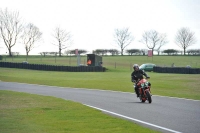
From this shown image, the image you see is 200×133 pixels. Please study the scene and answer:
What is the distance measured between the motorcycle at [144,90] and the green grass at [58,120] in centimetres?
320

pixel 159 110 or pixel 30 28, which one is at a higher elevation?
pixel 30 28

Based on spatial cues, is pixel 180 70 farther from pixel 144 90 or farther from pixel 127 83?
pixel 144 90

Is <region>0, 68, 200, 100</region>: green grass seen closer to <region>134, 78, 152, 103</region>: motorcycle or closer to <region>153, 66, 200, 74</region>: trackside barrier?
<region>134, 78, 152, 103</region>: motorcycle

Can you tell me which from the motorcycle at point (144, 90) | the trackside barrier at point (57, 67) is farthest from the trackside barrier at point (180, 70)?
the motorcycle at point (144, 90)

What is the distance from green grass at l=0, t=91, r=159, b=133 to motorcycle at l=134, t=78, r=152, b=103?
3.20 m

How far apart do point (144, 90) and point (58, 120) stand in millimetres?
6305

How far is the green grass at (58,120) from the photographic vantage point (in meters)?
9.68

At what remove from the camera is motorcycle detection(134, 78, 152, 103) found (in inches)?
656

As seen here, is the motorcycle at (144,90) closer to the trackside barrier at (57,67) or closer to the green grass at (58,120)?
the green grass at (58,120)

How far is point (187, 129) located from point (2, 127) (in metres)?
4.45

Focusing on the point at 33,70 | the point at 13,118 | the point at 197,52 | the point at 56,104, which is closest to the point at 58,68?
the point at 33,70

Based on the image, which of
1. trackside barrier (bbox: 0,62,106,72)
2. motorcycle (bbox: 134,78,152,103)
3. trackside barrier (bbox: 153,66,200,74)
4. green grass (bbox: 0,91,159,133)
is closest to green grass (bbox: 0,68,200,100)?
motorcycle (bbox: 134,78,152,103)

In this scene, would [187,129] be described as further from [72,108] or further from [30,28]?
[30,28]

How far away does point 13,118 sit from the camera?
11430 mm
